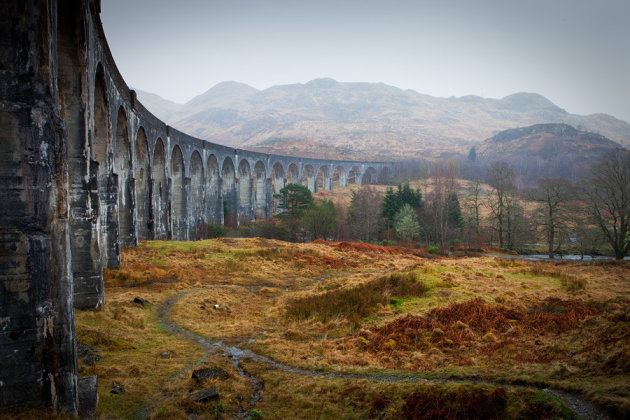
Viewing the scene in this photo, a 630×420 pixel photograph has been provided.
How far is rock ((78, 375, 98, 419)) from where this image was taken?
6230 millimetres

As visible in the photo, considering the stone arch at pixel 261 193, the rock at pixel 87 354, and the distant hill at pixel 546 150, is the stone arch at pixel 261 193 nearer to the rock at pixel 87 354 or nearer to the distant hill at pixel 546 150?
the rock at pixel 87 354

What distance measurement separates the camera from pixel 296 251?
2778cm

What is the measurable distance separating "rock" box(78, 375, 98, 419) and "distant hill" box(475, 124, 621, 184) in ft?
347

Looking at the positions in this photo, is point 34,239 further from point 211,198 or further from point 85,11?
point 211,198

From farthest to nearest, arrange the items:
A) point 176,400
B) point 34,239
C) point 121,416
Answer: point 176,400
point 121,416
point 34,239

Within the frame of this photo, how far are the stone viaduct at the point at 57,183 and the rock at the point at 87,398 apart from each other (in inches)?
8.2

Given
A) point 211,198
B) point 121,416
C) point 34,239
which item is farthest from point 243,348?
point 211,198

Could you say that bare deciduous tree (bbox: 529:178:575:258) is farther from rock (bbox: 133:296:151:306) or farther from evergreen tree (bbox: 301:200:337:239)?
rock (bbox: 133:296:151:306)

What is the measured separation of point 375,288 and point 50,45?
1216cm

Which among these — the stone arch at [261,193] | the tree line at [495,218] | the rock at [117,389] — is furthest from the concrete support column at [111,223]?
the stone arch at [261,193]

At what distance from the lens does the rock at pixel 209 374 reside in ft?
26.7

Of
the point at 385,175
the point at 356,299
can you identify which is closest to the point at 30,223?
the point at 356,299

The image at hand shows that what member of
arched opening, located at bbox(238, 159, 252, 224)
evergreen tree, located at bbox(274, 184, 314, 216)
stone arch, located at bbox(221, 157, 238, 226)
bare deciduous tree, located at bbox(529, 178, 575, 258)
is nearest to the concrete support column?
evergreen tree, located at bbox(274, 184, 314, 216)

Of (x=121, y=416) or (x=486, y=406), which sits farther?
(x=121, y=416)
